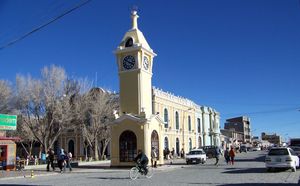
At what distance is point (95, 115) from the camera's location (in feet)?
172

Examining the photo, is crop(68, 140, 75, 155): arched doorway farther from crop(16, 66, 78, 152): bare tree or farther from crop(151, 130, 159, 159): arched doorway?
crop(151, 130, 159, 159): arched doorway

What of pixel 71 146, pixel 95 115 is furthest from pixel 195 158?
pixel 71 146

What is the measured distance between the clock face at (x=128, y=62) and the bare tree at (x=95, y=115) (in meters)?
15.0

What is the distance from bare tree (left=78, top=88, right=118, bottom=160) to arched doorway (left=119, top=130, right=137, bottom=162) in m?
15.7

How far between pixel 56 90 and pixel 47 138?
5876 mm

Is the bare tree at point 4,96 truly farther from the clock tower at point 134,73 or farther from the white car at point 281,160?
the white car at point 281,160

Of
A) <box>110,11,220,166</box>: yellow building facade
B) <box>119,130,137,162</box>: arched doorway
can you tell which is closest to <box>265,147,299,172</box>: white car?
<box>110,11,220,166</box>: yellow building facade

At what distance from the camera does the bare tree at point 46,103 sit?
46438mm

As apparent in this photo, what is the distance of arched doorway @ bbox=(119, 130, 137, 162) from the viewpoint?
34.8 m

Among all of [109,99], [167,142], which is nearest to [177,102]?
[167,142]

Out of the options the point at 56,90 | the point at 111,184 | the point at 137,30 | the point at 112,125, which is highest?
the point at 137,30

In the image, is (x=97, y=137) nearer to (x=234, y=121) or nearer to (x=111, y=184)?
(x=111, y=184)

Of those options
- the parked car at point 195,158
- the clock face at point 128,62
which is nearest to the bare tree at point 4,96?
the clock face at point 128,62

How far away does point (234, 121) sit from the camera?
175375 mm
